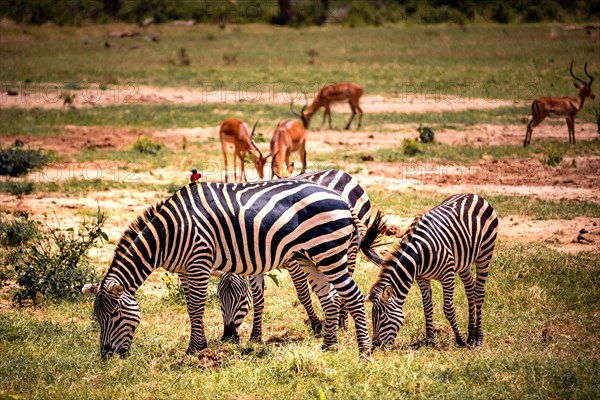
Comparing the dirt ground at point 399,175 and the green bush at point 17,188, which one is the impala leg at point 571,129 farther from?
the green bush at point 17,188

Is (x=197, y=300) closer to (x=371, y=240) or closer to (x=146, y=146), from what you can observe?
(x=371, y=240)

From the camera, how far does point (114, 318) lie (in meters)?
7.61

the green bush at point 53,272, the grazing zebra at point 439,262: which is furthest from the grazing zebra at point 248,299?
the green bush at point 53,272

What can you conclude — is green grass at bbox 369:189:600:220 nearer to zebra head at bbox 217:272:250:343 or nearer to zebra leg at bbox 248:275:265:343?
zebra leg at bbox 248:275:265:343

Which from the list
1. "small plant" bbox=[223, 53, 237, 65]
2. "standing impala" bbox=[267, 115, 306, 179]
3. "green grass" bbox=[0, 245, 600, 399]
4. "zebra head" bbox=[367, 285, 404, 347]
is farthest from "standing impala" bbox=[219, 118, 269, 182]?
"small plant" bbox=[223, 53, 237, 65]

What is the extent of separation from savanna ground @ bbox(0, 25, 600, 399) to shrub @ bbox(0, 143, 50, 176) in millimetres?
409

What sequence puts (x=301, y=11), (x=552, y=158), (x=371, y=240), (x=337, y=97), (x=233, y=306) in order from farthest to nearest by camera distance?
(x=301, y=11)
(x=337, y=97)
(x=552, y=158)
(x=233, y=306)
(x=371, y=240)

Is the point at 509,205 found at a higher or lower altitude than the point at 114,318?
lower

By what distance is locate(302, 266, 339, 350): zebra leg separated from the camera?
823cm

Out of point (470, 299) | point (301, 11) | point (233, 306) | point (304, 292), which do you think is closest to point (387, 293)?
point (304, 292)

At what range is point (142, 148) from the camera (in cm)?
1942

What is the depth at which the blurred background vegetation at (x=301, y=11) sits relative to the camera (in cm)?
4572

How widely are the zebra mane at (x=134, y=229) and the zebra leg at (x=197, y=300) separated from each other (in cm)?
63

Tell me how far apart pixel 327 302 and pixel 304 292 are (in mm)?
724
